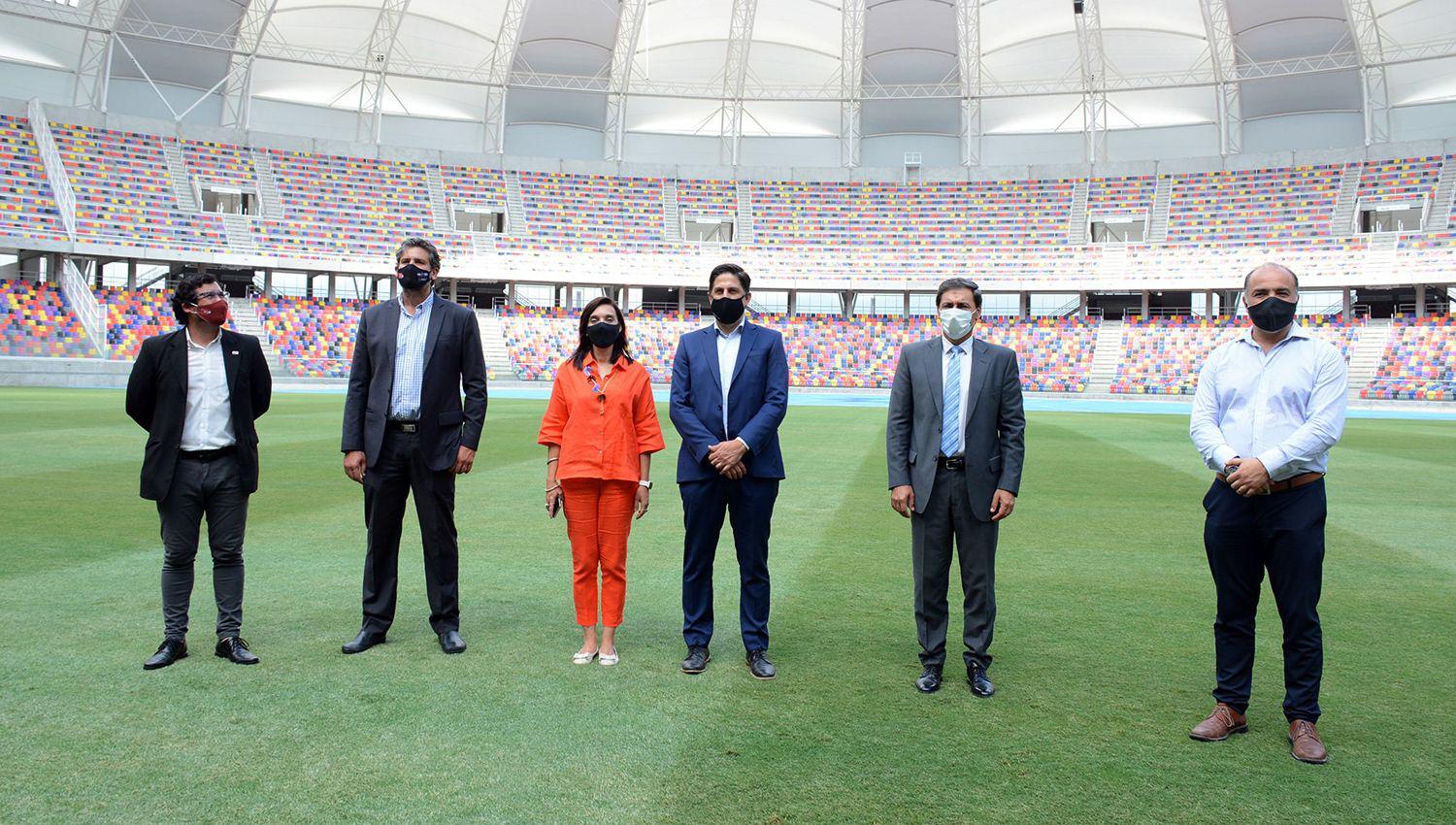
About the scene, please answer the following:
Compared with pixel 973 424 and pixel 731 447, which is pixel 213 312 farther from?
pixel 973 424

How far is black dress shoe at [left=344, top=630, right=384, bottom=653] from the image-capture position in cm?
491

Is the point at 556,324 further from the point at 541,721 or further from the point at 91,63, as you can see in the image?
the point at 541,721

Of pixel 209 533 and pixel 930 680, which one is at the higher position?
pixel 209 533

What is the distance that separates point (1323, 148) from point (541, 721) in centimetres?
4771

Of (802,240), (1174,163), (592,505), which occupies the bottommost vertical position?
(592,505)

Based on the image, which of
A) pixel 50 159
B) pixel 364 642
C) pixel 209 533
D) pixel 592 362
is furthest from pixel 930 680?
pixel 50 159

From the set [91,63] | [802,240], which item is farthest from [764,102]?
[91,63]

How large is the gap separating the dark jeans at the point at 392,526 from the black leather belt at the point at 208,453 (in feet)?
2.18

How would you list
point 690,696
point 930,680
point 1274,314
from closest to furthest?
point 1274,314
point 690,696
point 930,680

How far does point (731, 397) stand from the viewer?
16.2 feet

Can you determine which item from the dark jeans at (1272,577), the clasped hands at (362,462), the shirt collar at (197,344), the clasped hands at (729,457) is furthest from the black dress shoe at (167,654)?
the dark jeans at (1272,577)

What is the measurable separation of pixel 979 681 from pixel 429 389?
314 centimetres

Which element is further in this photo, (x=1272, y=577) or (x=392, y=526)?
(x=392, y=526)

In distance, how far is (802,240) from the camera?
45.8 m
